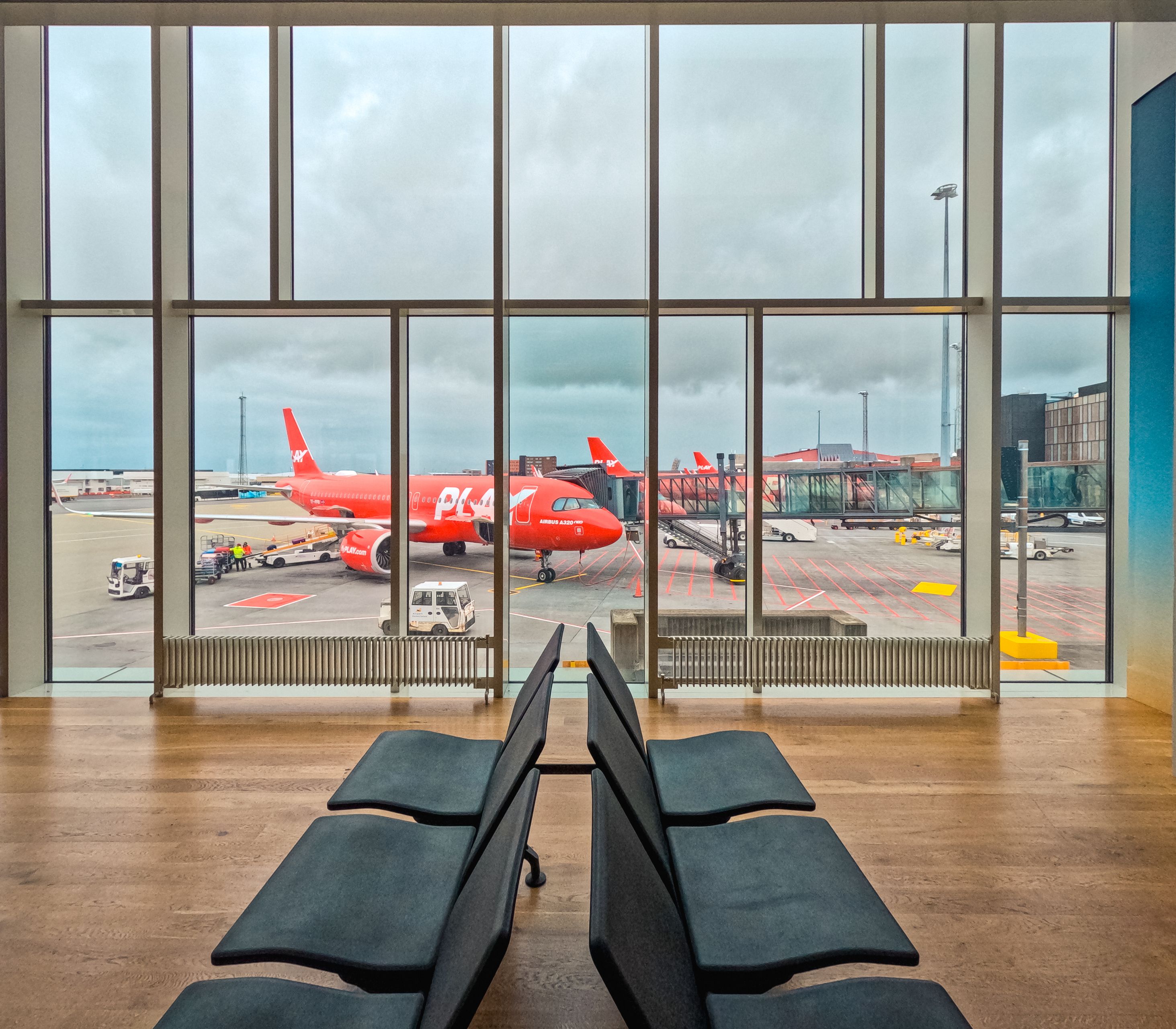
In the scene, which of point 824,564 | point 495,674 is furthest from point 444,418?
point 824,564

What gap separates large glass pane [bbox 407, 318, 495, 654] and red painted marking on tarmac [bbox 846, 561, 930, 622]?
2.51 m

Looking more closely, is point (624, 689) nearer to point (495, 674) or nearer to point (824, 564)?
point (495, 674)

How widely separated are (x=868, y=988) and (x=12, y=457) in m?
5.37

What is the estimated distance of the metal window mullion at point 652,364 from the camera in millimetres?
3908

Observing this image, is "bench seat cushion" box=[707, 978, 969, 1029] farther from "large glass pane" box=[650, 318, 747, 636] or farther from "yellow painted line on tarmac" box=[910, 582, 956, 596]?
"yellow painted line on tarmac" box=[910, 582, 956, 596]

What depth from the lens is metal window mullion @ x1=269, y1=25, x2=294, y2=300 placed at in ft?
13.3

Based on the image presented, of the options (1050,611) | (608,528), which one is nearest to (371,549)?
(608,528)

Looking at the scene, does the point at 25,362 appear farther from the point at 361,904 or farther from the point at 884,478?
the point at 884,478

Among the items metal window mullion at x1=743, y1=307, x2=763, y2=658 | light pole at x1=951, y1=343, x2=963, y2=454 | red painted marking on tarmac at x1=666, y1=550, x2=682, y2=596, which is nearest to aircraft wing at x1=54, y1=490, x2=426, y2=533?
red painted marking on tarmac at x1=666, y1=550, x2=682, y2=596

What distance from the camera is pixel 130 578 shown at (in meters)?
4.24

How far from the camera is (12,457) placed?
13.3 ft

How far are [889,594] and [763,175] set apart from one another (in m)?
2.95

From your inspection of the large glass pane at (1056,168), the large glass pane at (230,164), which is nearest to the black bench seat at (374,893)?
A: the large glass pane at (230,164)

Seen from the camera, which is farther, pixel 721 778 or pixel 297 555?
pixel 297 555
